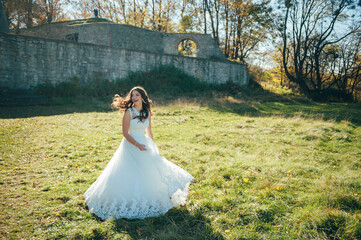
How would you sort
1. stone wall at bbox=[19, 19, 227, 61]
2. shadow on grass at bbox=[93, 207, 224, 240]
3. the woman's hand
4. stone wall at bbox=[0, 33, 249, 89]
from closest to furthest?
shadow on grass at bbox=[93, 207, 224, 240], the woman's hand, stone wall at bbox=[0, 33, 249, 89], stone wall at bbox=[19, 19, 227, 61]

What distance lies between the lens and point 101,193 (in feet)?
11.3

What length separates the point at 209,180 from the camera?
4645mm


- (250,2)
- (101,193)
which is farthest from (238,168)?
(250,2)

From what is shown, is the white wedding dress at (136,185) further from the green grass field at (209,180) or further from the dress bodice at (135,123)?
the green grass field at (209,180)

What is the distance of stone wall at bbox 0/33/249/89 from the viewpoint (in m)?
14.1

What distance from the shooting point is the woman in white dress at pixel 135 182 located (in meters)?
3.34

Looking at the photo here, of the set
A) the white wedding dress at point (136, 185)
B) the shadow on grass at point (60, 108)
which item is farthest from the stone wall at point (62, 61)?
the white wedding dress at point (136, 185)

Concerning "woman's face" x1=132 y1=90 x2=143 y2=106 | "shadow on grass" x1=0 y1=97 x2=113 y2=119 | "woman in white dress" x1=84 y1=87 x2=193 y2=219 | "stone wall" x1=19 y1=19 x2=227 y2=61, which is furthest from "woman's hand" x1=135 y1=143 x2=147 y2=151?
"stone wall" x1=19 y1=19 x2=227 y2=61

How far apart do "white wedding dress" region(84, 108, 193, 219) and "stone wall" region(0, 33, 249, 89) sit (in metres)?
14.6

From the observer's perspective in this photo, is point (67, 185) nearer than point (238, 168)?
Yes

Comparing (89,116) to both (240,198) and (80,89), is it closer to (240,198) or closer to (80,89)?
(80,89)

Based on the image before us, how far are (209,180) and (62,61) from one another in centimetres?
1542

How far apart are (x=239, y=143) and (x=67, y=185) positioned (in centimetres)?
546

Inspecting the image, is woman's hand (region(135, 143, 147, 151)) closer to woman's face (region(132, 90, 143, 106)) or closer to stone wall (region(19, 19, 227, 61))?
woman's face (region(132, 90, 143, 106))
